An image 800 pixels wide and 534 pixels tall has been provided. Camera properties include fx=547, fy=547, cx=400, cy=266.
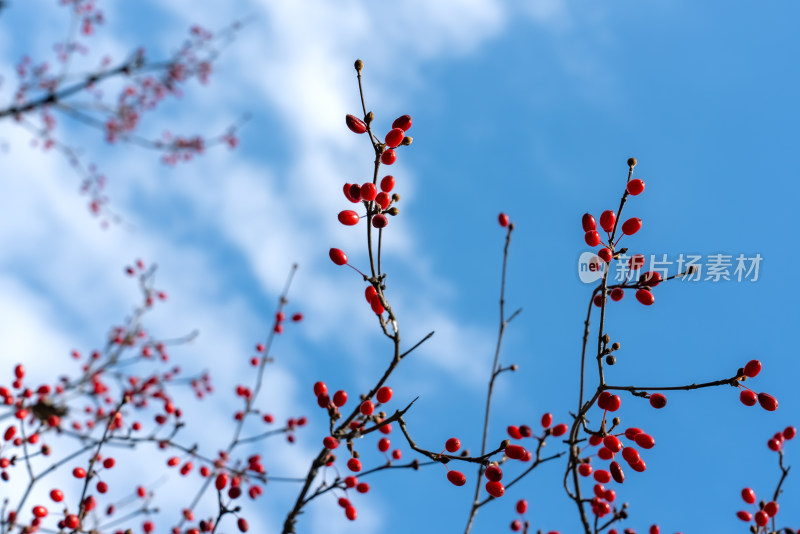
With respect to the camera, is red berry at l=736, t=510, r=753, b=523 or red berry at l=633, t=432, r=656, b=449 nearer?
red berry at l=633, t=432, r=656, b=449

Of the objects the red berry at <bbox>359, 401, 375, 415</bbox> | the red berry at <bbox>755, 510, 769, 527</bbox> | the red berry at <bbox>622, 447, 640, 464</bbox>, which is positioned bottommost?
the red berry at <bbox>359, 401, 375, 415</bbox>

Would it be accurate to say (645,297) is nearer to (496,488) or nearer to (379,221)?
(496,488)

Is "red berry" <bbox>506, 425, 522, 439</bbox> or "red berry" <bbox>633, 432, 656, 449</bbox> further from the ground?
"red berry" <bbox>506, 425, 522, 439</bbox>

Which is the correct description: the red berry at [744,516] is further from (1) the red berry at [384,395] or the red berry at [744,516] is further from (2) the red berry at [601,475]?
(1) the red berry at [384,395]

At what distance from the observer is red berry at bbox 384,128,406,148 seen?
2.52m

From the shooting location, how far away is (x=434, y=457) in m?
2.48

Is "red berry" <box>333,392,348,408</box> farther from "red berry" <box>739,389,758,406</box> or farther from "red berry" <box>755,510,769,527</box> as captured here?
"red berry" <box>755,510,769,527</box>

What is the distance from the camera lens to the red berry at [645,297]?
279cm

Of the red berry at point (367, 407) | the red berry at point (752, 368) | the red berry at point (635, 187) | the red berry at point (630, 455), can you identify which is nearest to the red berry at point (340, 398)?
the red berry at point (367, 407)

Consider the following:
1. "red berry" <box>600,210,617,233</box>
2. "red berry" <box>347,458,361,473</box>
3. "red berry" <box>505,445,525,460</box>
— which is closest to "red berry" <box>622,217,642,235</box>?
"red berry" <box>600,210,617,233</box>

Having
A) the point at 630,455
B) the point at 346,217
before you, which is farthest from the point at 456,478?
the point at 346,217

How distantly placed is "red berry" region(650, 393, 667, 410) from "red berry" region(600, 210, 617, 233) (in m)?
0.85
